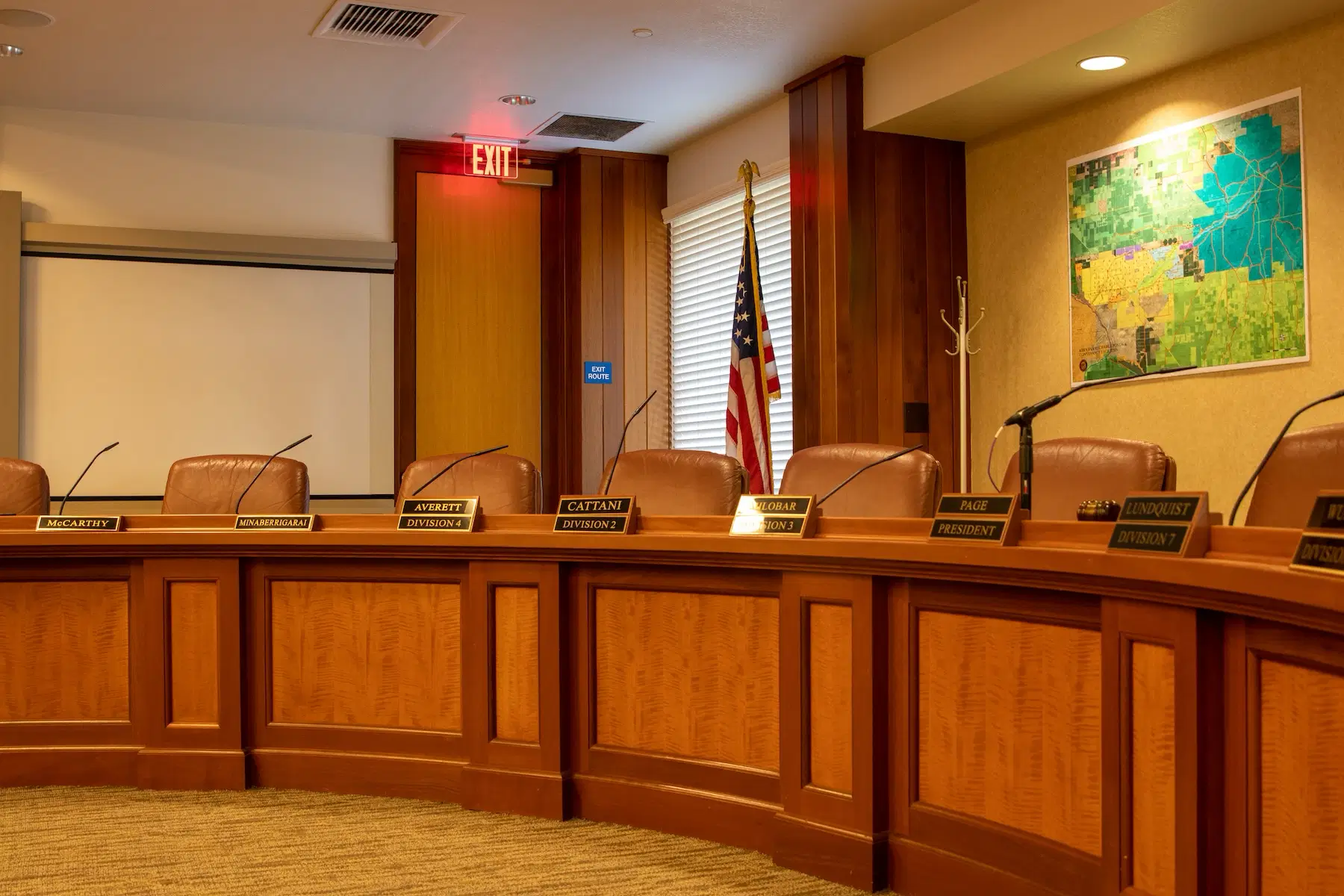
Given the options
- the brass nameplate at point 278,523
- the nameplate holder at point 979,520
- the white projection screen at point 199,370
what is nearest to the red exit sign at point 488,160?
the white projection screen at point 199,370

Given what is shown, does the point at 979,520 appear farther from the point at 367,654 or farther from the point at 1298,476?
the point at 367,654

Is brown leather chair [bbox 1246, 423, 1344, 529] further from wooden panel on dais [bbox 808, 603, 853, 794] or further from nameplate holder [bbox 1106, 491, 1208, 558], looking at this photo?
wooden panel on dais [bbox 808, 603, 853, 794]

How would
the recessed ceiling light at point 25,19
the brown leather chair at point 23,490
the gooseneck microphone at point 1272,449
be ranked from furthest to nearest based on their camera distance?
the recessed ceiling light at point 25,19, the brown leather chair at point 23,490, the gooseneck microphone at point 1272,449

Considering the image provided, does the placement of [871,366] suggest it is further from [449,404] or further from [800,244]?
[449,404]

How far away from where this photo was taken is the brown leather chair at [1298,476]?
Result: 7.94 feet

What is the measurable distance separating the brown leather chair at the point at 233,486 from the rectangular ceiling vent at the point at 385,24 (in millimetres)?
1904

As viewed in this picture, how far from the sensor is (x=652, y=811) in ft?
10.1

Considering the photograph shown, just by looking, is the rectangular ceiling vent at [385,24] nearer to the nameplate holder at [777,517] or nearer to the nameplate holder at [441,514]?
the nameplate holder at [441,514]

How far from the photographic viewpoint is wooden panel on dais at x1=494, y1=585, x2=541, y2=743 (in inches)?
128

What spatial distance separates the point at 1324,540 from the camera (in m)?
1.62

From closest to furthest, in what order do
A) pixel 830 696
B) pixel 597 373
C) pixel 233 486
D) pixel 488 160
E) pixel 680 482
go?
pixel 830 696 → pixel 680 482 → pixel 233 486 → pixel 488 160 → pixel 597 373

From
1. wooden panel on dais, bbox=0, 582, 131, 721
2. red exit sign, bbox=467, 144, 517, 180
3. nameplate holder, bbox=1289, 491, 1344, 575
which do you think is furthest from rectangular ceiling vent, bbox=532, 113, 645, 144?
nameplate holder, bbox=1289, 491, 1344, 575

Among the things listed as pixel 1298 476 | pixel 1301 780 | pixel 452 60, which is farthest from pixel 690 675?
pixel 452 60

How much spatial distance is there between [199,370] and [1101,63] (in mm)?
4680
